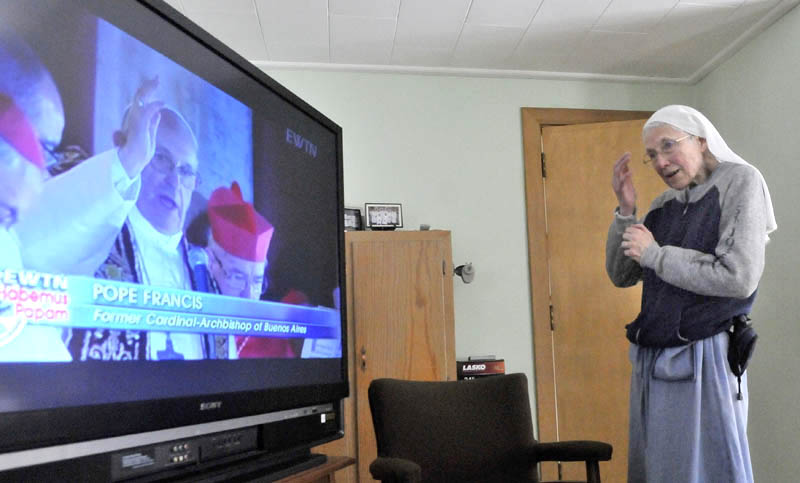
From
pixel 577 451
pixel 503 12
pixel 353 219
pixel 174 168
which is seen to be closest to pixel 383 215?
pixel 353 219

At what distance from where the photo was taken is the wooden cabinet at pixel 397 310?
3049mm

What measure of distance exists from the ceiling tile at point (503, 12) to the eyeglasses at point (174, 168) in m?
2.13

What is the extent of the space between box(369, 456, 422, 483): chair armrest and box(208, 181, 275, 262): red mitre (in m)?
0.58

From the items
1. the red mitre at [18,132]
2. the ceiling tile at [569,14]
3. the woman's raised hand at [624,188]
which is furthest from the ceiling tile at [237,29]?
the red mitre at [18,132]

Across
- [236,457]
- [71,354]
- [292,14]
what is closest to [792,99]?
[292,14]

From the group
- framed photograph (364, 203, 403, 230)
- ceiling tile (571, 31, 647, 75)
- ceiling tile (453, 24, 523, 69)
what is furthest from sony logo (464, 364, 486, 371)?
ceiling tile (571, 31, 647, 75)

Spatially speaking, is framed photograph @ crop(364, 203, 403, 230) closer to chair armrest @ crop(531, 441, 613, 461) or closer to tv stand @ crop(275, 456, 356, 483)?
chair armrest @ crop(531, 441, 613, 461)

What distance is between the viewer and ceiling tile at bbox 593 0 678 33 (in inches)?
127

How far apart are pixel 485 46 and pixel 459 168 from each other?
669 mm

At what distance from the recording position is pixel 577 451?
1878 mm

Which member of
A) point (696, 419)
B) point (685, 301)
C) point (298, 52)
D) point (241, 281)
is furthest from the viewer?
point (298, 52)

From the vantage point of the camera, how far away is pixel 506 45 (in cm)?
362

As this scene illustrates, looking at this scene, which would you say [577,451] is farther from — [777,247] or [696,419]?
[777,247]

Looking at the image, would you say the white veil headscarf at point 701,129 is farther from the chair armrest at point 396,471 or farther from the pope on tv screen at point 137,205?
the chair armrest at point 396,471
